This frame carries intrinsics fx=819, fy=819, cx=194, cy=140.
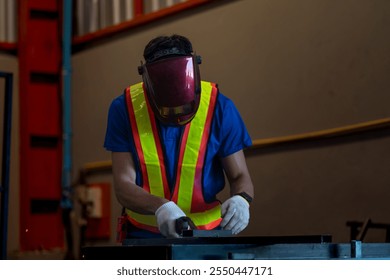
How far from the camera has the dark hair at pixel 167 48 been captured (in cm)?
193

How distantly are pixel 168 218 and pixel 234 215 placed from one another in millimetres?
166

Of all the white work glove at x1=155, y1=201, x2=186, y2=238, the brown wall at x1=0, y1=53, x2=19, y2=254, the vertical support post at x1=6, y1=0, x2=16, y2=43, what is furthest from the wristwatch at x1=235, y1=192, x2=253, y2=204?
the vertical support post at x1=6, y1=0, x2=16, y2=43

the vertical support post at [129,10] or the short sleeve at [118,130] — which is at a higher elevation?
the vertical support post at [129,10]

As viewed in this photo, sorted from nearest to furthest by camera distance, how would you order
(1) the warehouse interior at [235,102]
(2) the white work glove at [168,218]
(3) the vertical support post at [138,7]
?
(2) the white work glove at [168,218] → (1) the warehouse interior at [235,102] → (3) the vertical support post at [138,7]

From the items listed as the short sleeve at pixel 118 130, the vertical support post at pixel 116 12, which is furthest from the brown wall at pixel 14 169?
the short sleeve at pixel 118 130

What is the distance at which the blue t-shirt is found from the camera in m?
1.92

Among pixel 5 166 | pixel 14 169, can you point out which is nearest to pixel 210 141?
pixel 5 166

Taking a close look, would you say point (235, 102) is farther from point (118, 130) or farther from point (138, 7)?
point (138, 7)

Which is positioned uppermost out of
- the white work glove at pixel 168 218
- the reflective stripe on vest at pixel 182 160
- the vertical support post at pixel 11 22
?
the vertical support post at pixel 11 22

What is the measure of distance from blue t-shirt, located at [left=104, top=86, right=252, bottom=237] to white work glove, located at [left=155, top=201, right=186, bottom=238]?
190 millimetres

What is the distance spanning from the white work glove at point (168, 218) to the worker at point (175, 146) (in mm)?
134

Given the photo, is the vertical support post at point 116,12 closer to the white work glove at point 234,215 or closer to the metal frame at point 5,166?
the metal frame at point 5,166

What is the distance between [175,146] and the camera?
1.93 metres
